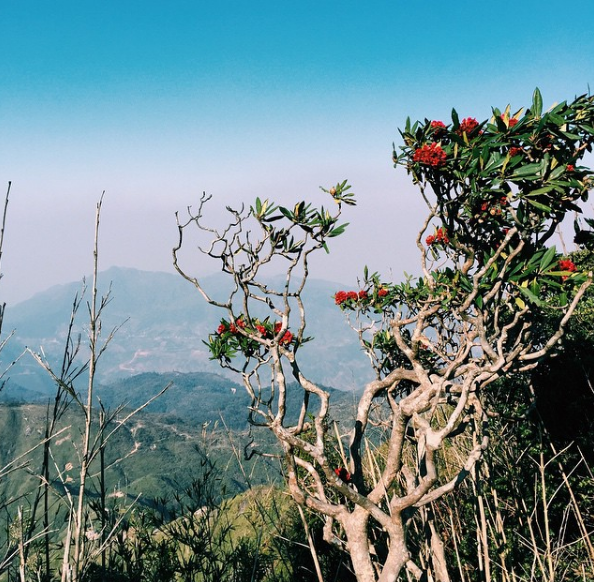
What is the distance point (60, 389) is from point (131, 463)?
336ft

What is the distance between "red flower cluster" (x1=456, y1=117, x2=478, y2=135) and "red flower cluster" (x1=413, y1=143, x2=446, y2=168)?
0.21 meters

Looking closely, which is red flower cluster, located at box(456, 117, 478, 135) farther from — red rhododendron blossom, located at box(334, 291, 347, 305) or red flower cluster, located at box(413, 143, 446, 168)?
red rhododendron blossom, located at box(334, 291, 347, 305)

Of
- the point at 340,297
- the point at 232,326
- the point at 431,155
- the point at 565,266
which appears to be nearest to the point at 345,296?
the point at 340,297

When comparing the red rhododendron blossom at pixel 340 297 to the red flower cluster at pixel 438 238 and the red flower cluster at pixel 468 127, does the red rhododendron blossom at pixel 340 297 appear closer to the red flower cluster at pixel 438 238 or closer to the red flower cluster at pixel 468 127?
the red flower cluster at pixel 438 238

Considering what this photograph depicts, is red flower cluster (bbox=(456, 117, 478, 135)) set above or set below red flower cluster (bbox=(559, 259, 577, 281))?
above

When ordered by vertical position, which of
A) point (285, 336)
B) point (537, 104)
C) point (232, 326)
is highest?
point (537, 104)

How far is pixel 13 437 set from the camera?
3922 inches

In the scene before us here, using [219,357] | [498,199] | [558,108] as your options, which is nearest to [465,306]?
[498,199]

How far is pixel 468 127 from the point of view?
3686 millimetres

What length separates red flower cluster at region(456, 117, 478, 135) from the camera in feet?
12.0

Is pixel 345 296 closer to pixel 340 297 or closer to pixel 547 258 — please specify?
pixel 340 297

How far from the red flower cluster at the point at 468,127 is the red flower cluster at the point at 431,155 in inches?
8.3

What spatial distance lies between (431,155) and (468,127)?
0.39 m

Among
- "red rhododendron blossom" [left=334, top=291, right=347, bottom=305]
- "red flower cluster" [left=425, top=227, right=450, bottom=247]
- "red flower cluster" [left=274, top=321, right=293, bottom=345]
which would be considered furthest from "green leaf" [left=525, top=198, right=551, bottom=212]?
"red rhododendron blossom" [left=334, top=291, right=347, bottom=305]
